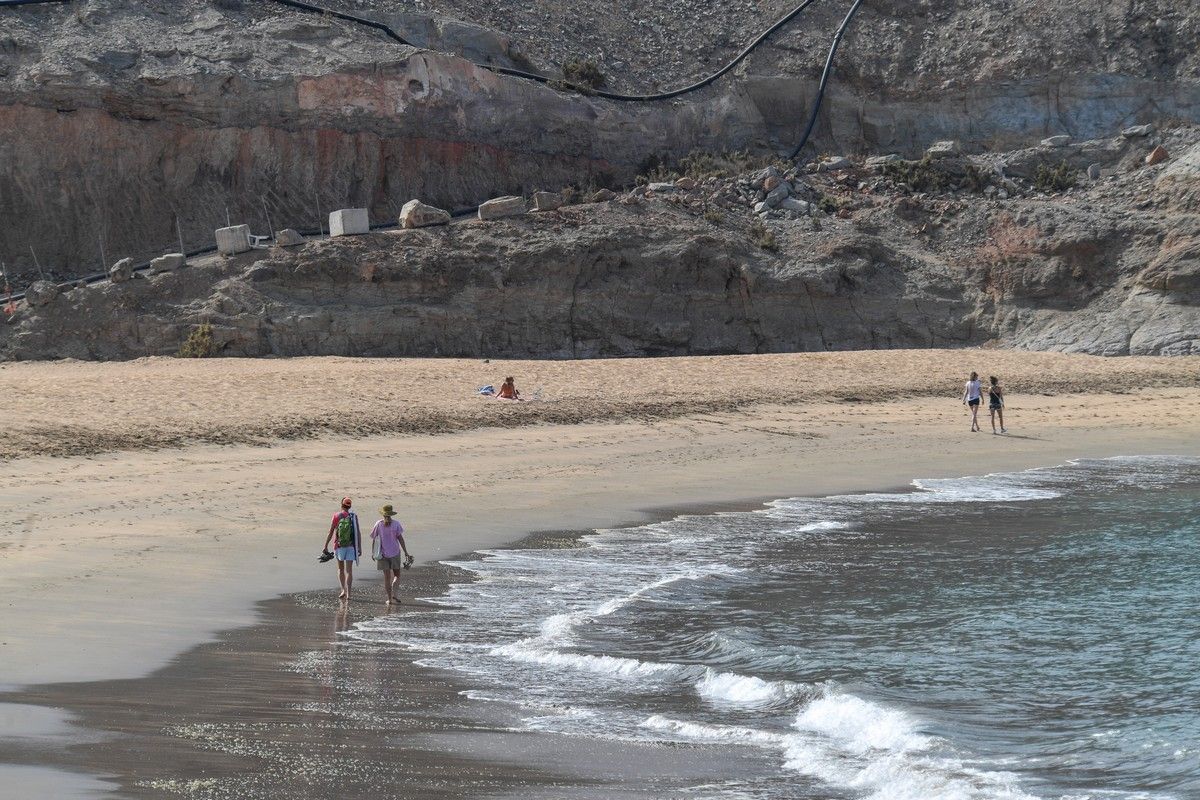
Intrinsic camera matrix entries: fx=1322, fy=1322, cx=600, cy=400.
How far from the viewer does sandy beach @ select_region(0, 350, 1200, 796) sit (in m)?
11.0

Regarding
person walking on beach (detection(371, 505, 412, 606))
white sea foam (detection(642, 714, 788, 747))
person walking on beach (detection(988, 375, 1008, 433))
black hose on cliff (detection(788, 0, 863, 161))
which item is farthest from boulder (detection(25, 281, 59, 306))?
white sea foam (detection(642, 714, 788, 747))

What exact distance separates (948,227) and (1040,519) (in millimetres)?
21482

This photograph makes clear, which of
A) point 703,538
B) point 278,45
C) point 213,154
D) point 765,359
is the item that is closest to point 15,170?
point 213,154

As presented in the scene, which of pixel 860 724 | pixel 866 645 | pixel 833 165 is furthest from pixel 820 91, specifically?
pixel 860 724

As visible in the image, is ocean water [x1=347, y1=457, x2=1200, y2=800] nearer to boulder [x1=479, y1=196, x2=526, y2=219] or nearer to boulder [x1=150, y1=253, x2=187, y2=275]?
boulder [x1=479, y1=196, x2=526, y2=219]

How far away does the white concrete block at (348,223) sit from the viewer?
32625mm

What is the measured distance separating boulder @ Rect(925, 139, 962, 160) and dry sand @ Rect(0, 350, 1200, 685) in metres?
10.8

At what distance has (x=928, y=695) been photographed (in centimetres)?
888

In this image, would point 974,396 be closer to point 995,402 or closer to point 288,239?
point 995,402

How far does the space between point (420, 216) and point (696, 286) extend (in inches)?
284

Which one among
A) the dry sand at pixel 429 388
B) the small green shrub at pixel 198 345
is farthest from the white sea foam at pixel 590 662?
the small green shrub at pixel 198 345

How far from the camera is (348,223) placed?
107 feet

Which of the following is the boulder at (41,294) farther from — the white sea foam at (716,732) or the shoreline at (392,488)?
the white sea foam at (716,732)

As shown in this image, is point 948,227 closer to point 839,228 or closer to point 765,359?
point 839,228
